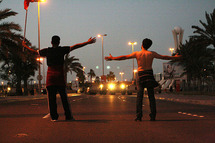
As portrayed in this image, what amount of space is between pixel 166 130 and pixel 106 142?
5.83 feet

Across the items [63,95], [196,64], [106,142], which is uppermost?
[196,64]

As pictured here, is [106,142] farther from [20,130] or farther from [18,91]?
[18,91]

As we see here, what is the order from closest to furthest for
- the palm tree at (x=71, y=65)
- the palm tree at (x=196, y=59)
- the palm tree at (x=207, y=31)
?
the palm tree at (x=207, y=31) < the palm tree at (x=196, y=59) < the palm tree at (x=71, y=65)

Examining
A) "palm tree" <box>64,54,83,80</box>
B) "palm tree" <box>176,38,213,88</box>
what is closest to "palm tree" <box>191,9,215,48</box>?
"palm tree" <box>176,38,213,88</box>

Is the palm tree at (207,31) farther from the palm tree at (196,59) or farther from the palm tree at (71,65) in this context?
the palm tree at (71,65)

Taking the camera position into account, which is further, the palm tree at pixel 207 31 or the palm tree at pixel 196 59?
the palm tree at pixel 196 59

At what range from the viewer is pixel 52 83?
770cm

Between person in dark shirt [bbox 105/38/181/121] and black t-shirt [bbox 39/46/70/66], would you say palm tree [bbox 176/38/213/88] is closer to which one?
person in dark shirt [bbox 105/38/181/121]

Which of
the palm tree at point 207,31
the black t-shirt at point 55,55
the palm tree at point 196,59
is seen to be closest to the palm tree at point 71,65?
the palm tree at point 196,59

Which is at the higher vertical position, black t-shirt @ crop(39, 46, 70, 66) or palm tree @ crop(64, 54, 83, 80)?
palm tree @ crop(64, 54, 83, 80)

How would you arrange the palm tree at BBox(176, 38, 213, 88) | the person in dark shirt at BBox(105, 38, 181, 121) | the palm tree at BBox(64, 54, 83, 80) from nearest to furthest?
the person in dark shirt at BBox(105, 38, 181, 121), the palm tree at BBox(176, 38, 213, 88), the palm tree at BBox(64, 54, 83, 80)

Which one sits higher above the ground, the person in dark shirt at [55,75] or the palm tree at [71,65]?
the palm tree at [71,65]

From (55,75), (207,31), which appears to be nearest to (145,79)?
(55,75)

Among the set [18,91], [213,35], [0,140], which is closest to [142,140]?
[0,140]
